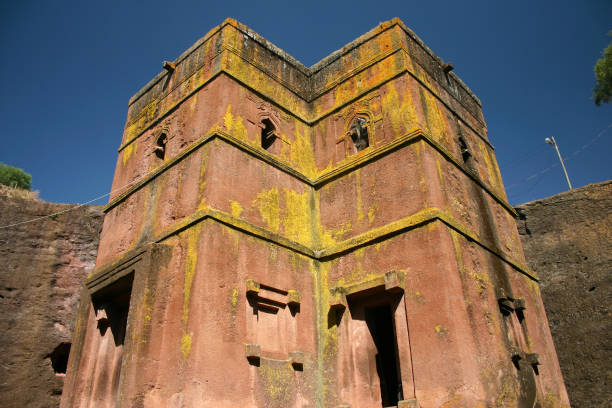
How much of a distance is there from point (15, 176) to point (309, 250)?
2911cm

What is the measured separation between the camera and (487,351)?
22.5 feet

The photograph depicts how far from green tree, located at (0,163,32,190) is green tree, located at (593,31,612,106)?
99.8 feet

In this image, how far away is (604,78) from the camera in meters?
11.3

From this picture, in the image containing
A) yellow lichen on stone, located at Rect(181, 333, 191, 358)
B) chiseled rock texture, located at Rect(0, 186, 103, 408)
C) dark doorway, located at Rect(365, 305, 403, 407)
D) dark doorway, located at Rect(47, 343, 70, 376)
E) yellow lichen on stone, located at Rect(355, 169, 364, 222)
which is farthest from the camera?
dark doorway, located at Rect(47, 343, 70, 376)

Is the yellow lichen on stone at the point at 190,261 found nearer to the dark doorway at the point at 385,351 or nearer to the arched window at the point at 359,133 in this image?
the dark doorway at the point at 385,351

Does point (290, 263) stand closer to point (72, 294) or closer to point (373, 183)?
point (373, 183)

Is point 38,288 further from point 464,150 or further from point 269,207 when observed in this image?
point 464,150

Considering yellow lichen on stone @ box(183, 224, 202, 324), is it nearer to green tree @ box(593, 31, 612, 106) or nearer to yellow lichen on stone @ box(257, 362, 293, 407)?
yellow lichen on stone @ box(257, 362, 293, 407)

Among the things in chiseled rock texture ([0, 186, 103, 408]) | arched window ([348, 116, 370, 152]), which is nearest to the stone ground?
chiseled rock texture ([0, 186, 103, 408])

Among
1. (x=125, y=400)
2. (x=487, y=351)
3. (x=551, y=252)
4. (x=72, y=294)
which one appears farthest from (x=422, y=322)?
(x=72, y=294)

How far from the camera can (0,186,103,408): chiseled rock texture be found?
9.45m

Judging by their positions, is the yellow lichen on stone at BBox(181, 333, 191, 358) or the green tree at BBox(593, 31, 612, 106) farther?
the green tree at BBox(593, 31, 612, 106)

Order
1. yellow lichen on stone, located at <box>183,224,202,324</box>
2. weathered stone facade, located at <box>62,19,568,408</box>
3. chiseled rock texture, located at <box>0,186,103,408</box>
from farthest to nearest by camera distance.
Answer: chiseled rock texture, located at <box>0,186,103,408</box> < yellow lichen on stone, located at <box>183,224,202,324</box> < weathered stone facade, located at <box>62,19,568,408</box>

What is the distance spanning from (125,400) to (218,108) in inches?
189
